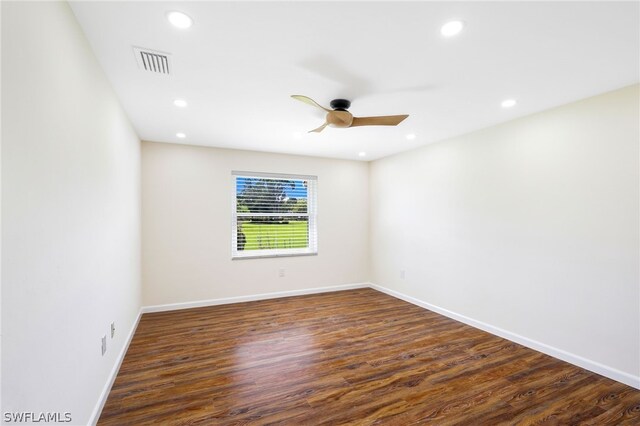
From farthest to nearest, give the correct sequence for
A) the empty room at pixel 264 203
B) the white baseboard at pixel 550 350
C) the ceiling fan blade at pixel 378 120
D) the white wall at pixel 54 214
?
the ceiling fan blade at pixel 378 120 → the white baseboard at pixel 550 350 → the empty room at pixel 264 203 → the white wall at pixel 54 214

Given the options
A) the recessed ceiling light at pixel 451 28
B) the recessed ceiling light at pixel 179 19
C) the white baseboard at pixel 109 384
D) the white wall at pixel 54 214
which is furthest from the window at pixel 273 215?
the recessed ceiling light at pixel 451 28

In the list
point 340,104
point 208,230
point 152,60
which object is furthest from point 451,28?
point 208,230

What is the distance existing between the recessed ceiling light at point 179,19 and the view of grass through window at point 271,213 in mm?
3159

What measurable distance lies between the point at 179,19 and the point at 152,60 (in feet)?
1.88

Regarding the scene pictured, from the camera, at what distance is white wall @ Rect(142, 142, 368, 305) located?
13.8 feet

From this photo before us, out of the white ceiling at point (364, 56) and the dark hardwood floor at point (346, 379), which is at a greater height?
the white ceiling at point (364, 56)

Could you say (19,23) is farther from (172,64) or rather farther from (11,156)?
(172,64)

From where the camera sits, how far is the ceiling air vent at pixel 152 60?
1951mm

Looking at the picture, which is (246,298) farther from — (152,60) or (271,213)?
(152,60)

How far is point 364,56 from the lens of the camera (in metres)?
2.01

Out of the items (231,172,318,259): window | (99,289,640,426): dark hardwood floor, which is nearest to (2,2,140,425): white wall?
(99,289,640,426): dark hardwood floor

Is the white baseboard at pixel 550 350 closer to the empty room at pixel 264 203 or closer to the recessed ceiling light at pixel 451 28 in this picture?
the empty room at pixel 264 203

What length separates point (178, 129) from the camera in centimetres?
363

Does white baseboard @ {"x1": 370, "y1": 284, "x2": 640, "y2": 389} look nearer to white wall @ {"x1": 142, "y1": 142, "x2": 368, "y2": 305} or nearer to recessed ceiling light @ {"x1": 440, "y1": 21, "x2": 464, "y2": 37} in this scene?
white wall @ {"x1": 142, "y1": 142, "x2": 368, "y2": 305}
